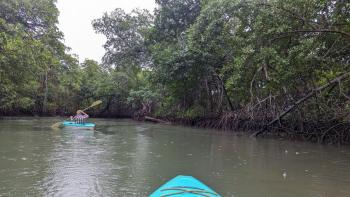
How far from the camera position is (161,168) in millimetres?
6535

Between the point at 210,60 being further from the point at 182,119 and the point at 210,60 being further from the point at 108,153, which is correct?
the point at 108,153

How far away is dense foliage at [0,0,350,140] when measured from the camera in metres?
9.16

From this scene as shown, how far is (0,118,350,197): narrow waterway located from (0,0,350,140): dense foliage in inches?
82.9

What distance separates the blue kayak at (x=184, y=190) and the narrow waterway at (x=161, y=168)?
36.1 inches

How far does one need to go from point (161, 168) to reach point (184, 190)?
9.20 feet

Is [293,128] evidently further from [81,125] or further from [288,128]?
[81,125]

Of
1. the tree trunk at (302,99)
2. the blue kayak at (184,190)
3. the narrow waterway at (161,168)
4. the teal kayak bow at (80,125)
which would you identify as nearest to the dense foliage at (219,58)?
the tree trunk at (302,99)

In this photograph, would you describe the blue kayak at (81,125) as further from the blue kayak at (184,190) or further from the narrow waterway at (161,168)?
the blue kayak at (184,190)

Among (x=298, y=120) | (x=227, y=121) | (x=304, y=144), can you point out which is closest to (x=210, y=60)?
(x=227, y=121)

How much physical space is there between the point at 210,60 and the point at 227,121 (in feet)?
8.55

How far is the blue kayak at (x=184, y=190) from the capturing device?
3.66m

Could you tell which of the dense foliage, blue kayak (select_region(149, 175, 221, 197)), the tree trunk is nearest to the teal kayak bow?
the dense foliage

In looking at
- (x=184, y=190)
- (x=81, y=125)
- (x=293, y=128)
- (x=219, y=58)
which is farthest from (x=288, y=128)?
(x=184, y=190)

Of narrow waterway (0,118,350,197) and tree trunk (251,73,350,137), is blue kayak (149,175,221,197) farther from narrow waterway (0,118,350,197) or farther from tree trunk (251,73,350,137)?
tree trunk (251,73,350,137)
